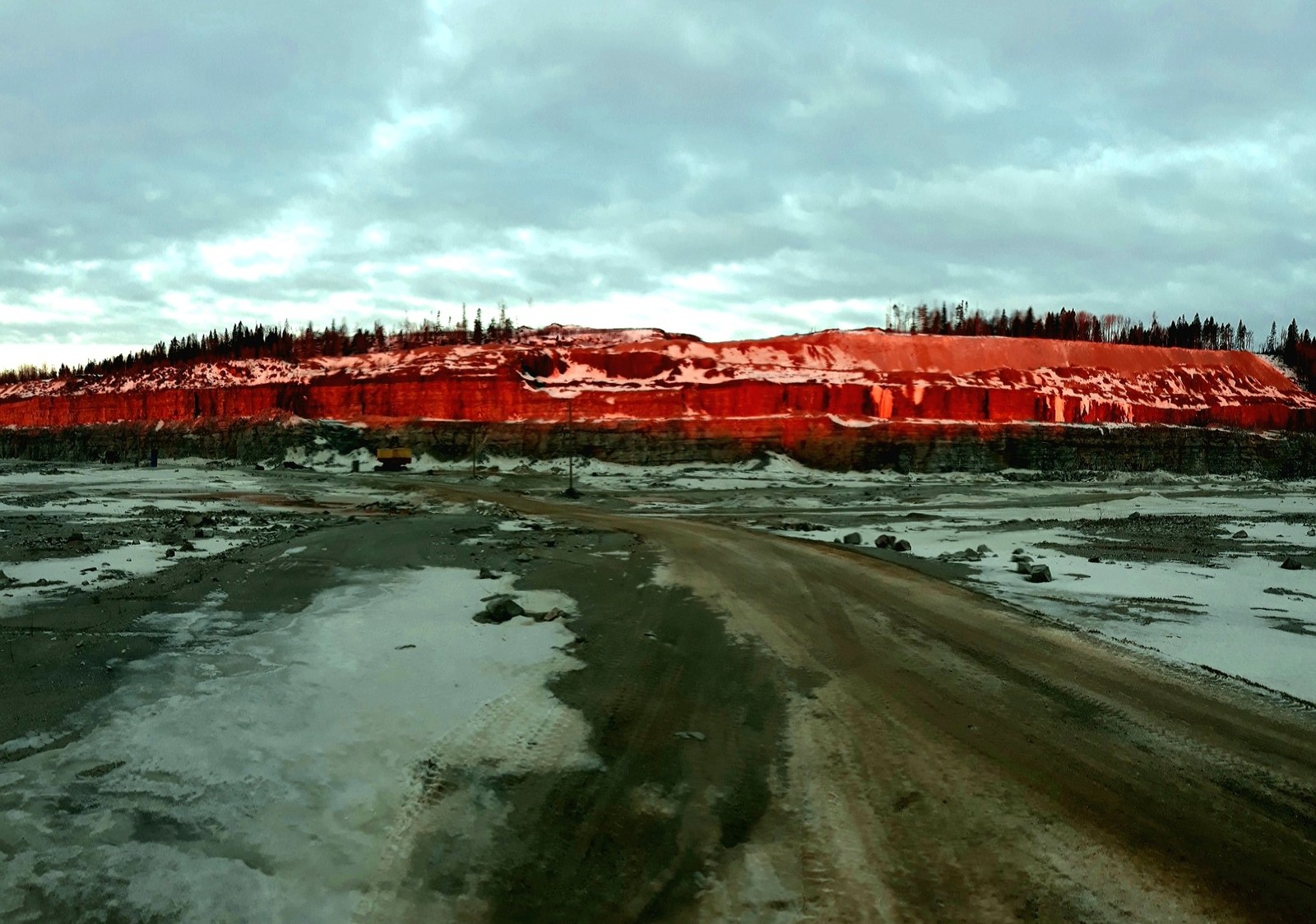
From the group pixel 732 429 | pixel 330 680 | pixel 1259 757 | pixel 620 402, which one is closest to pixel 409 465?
pixel 620 402

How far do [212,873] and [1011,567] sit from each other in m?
13.9

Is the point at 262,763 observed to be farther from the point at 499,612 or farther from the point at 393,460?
the point at 393,460

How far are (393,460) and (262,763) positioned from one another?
52.8 m

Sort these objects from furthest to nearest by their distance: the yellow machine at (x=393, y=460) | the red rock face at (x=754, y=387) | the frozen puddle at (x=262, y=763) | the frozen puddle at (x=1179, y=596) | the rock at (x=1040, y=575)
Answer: the red rock face at (x=754, y=387) < the yellow machine at (x=393, y=460) < the rock at (x=1040, y=575) < the frozen puddle at (x=1179, y=596) < the frozen puddle at (x=262, y=763)

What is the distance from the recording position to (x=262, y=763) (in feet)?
16.7

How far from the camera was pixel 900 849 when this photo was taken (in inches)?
165

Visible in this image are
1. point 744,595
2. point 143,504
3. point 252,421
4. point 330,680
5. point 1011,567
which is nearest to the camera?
point 330,680

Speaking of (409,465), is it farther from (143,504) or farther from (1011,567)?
(1011,567)

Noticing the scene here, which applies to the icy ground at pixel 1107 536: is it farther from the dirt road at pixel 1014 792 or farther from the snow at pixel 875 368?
the snow at pixel 875 368

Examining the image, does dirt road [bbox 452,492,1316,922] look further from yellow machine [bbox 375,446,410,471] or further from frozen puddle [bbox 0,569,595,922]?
yellow machine [bbox 375,446,410,471]

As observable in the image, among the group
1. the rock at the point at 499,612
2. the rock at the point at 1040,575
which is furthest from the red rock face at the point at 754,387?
the rock at the point at 499,612

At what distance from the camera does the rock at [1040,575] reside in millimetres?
13073

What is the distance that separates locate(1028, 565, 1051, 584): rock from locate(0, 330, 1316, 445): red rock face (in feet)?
145

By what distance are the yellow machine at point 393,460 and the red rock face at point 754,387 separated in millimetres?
8901
